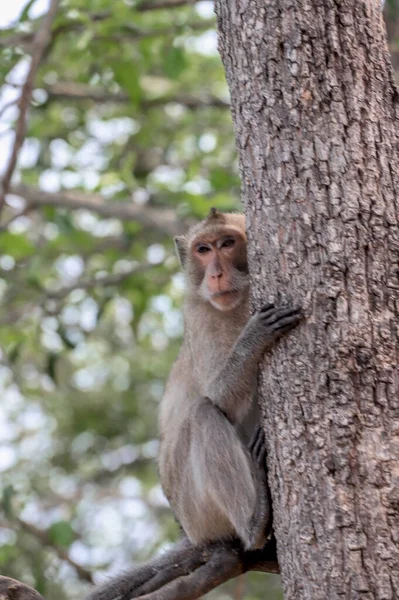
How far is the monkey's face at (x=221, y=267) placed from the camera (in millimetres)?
5008

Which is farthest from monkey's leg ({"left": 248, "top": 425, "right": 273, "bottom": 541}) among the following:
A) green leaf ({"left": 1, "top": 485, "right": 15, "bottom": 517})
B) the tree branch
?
the tree branch

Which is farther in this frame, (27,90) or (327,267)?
(27,90)

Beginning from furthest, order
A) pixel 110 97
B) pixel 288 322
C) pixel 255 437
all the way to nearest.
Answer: pixel 110 97, pixel 255 437, pixel 288 322

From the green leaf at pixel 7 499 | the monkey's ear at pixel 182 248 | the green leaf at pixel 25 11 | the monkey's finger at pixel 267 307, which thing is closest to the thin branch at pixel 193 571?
the monkey's finger at pixel 267 307

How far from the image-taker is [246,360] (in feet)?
13.8

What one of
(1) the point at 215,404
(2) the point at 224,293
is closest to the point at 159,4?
(2) the point at 224,293

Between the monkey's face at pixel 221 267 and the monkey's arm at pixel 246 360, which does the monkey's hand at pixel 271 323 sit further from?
the monkey's face at pixel 221 267

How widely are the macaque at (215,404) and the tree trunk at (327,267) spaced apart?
0.43 meters

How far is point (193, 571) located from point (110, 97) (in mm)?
6822

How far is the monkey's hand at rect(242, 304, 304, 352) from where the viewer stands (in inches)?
138

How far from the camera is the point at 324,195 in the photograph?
11.2 ft

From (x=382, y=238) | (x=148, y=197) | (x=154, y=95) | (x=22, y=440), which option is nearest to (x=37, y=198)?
(x=148, y=197)

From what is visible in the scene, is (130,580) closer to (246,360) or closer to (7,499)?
(246,360)

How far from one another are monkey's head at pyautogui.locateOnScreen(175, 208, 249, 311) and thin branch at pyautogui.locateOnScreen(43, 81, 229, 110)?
455 centimetres
